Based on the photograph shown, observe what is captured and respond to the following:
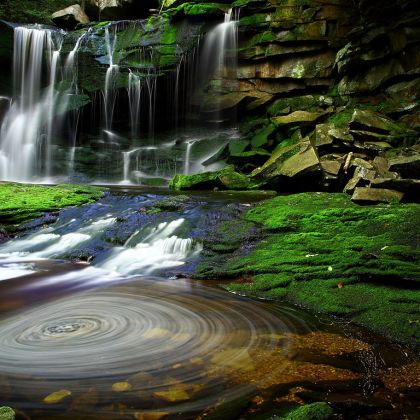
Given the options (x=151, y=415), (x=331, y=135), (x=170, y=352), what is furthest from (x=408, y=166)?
(x=151, y=415)

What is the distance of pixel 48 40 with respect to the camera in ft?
66.6

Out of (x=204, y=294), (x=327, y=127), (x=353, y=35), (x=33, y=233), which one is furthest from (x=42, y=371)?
(x=353, y=35)

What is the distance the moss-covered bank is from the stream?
304 mm

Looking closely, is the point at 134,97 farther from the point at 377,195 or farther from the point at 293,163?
the point at 377,195

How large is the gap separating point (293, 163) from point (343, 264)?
271 inches

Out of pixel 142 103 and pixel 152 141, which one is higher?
pixel 142 103

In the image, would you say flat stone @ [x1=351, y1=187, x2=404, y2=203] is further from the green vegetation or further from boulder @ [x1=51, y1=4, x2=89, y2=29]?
boulder @ [x1=51, y1=4, x2=89, y2=29]

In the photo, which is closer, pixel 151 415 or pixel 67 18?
pixel 151 415

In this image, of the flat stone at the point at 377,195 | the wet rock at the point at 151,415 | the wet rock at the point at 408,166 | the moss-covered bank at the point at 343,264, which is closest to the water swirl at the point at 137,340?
the wet rock at the point at 151,415

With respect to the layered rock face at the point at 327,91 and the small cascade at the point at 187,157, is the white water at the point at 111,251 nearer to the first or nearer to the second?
the layered rock face at the point at 327,91

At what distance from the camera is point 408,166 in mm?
8352

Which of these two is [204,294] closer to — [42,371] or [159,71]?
[42,371]

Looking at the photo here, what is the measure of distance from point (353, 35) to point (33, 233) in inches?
538

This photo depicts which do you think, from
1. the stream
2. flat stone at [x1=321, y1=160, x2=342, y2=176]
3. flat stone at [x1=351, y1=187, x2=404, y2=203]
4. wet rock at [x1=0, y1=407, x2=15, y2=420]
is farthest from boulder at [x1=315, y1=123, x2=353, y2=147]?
wet rock at [x1=0, y1=407, x2=15, y2=420]
